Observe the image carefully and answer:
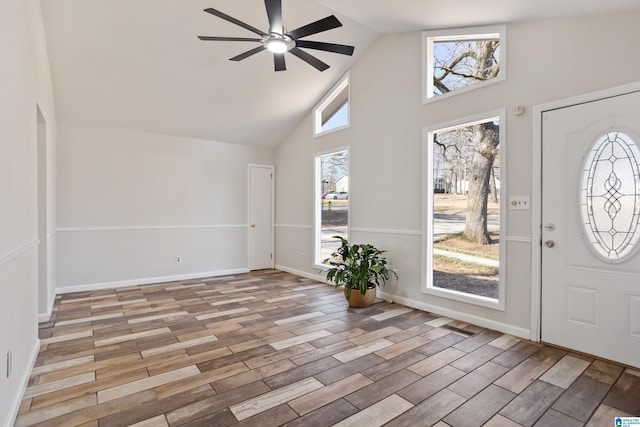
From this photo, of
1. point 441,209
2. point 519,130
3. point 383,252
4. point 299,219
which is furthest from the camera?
point 299,219

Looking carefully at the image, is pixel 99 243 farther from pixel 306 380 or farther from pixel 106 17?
pixel 306 380

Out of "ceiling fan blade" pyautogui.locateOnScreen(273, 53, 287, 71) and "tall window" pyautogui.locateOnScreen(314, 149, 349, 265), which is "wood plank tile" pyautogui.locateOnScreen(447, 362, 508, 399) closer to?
"tall window" pyautogui.locateOnScreen(314, 149, 349, 265)

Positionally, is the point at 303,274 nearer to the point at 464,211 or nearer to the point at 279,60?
the point at 464,211

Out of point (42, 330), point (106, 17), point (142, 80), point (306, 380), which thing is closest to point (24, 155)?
point (106, 17)

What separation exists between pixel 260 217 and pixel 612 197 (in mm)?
5401

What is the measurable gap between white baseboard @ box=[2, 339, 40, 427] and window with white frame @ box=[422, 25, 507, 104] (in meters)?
4.45

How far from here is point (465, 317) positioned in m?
3.60

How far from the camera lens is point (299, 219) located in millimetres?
6211

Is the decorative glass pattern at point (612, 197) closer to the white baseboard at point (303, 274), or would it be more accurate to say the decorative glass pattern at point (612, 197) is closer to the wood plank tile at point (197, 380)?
the wood plank tile at point (197, 380)

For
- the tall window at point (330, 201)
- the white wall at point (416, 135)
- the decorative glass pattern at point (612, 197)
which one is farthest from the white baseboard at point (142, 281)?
the decorative glass pattern at point (612, 197)

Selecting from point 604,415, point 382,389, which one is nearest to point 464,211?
point 604,415

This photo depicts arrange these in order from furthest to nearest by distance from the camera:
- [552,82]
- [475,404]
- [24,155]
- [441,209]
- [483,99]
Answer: [441,209], [483,99], [552,82], [24,155], [475,404]

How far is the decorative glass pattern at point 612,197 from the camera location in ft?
8.44

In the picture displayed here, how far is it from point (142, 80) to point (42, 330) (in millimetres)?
3086
